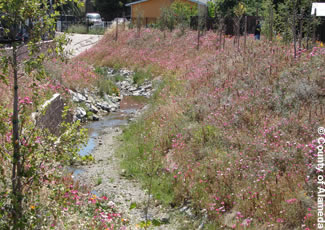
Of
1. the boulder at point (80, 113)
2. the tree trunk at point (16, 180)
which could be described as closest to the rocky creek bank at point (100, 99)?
the boulder at point (80, 113)

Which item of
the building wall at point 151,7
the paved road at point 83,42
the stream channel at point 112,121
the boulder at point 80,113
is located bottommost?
the stream channel at point 112,121

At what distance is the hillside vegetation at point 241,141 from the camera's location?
7.19 m

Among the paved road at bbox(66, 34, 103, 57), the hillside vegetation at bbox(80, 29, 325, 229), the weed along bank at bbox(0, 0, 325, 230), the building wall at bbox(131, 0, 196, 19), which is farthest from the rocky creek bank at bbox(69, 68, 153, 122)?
the building wall at bbox(131, 0, 196, 19)

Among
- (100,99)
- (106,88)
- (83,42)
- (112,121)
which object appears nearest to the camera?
(112,121)

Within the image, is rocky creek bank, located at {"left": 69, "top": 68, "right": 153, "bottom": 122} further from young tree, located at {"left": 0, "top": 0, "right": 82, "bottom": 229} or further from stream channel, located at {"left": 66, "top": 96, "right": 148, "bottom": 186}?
young tree, located at {"left": 0, "top": 0, "right": 82, "bottom": 229}

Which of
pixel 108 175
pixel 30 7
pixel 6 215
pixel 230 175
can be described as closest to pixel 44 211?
pixel 6 215

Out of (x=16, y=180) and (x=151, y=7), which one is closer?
(x=16, y=180)

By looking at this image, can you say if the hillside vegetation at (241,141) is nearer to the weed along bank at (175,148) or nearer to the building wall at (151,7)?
the weed along bank at (175,148)

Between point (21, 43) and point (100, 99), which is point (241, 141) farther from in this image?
point (100, 99)

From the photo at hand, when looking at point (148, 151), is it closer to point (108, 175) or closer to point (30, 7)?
point (108, 175)

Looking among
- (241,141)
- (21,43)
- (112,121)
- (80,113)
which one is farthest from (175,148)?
(80,113)

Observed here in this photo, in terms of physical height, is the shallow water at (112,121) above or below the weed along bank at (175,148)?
below

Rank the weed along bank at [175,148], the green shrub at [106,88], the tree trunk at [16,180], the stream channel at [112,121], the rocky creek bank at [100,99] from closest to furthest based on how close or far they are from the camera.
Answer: the tree trunk at [16,180] → the weed along bank at [175,148] → the stream channel at [112,121] → the rocky creek bank at [100,99] → the green shrub at [106,88]

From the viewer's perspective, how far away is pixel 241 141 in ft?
30.4
